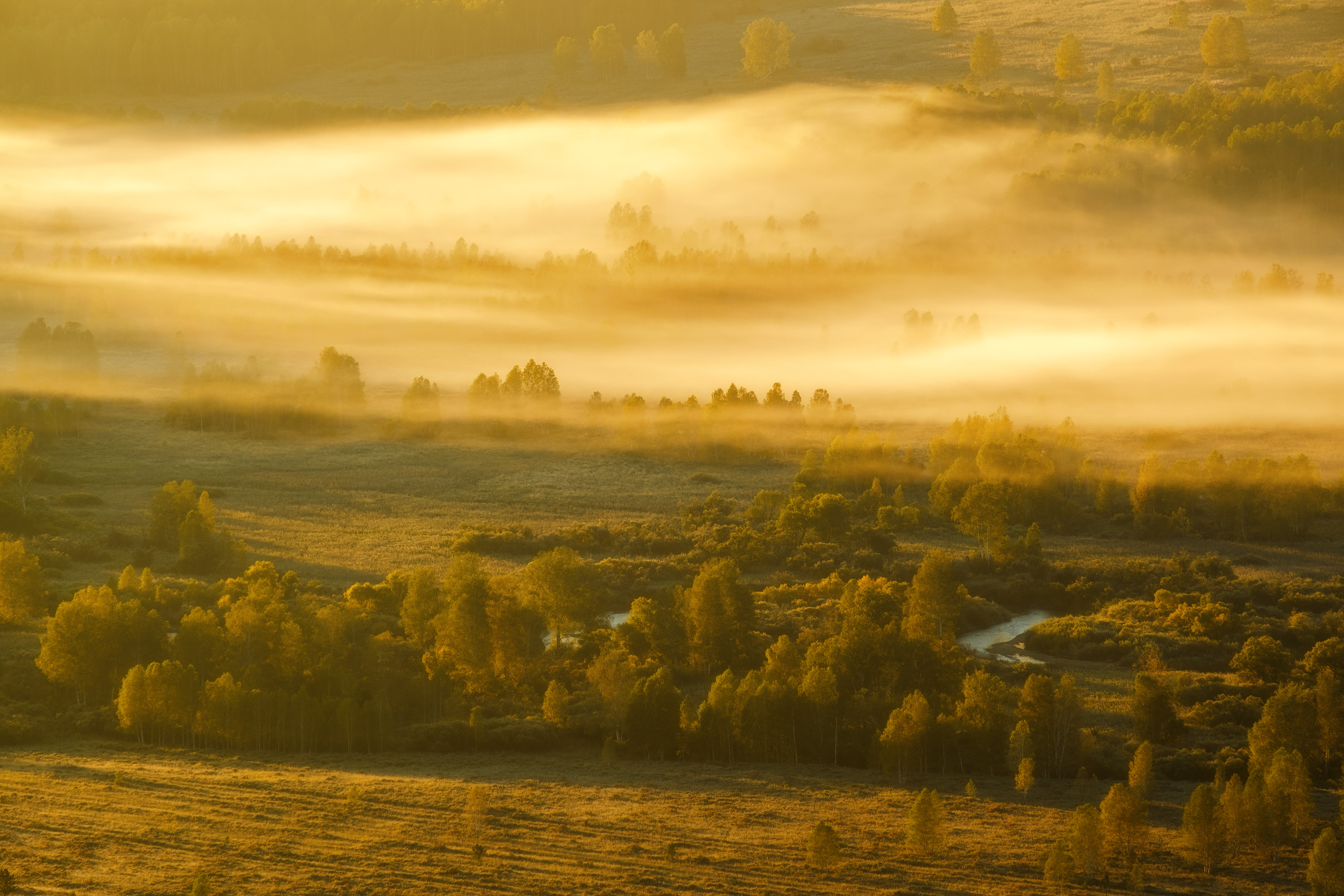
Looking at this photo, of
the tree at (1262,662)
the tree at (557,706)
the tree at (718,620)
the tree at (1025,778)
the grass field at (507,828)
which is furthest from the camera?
the tree at (1262,662)

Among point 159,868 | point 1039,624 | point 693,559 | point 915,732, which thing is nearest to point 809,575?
point 693,559

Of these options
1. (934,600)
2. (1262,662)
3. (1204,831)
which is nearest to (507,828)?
(1204,831)

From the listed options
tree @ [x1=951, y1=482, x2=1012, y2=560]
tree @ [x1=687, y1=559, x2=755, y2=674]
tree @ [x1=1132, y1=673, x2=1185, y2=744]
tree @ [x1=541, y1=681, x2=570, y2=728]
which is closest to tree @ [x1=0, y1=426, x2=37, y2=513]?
tree @ [x1=687, y1=559, x2=755, y2=674]

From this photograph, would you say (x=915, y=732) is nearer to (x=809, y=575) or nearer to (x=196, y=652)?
(x=196, y=652)

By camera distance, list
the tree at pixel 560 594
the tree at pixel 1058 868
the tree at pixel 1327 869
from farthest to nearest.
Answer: the tree at pixel 560 594 → the tree at pixel 1058 868 → the tree at pixel 1327 869

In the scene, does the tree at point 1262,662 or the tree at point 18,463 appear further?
the tree at point 18,463

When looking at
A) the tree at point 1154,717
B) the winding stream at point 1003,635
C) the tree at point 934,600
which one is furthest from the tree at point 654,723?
the winding stream at point 1003,635

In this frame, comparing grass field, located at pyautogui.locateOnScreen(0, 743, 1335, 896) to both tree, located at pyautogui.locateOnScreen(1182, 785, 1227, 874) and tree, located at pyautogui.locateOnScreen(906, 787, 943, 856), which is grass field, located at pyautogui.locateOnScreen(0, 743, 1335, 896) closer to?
tree, located at pyautogui.locateOnScreen(906, 787, 943, 856)

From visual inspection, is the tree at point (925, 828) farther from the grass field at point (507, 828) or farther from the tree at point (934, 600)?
the tree at point (934, 600)
